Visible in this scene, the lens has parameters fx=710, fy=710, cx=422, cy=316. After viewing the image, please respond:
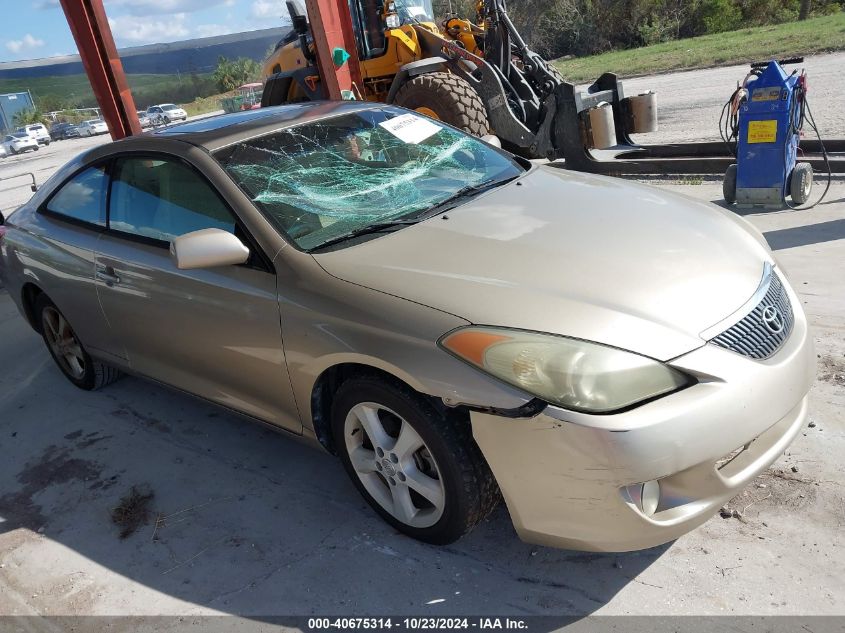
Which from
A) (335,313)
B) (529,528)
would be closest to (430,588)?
(529,528)

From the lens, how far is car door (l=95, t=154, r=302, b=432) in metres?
2.81

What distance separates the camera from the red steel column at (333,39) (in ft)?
23.8

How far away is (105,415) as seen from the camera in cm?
409

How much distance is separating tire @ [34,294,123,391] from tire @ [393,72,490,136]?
181 inches

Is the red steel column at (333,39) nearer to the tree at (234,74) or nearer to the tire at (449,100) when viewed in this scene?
the tire at (449,100)

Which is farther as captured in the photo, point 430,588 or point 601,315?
point 430,588

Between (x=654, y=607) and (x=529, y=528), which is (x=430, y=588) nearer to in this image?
(x=529, y=528)

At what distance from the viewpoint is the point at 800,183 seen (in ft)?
18.9

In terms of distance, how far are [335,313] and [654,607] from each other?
1.41 meters

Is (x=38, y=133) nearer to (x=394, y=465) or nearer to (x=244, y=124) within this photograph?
(x=244, y=124)

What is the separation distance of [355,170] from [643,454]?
1.94 meters

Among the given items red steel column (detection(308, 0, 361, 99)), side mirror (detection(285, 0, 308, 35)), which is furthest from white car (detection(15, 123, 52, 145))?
red steel column (detection(308, 0, 361, 99))

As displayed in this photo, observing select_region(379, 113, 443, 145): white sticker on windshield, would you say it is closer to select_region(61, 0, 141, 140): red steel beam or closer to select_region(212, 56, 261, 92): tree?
select_region(61, 0, 141, 140): red steel beam

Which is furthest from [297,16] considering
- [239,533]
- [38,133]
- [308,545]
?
[38,133]
